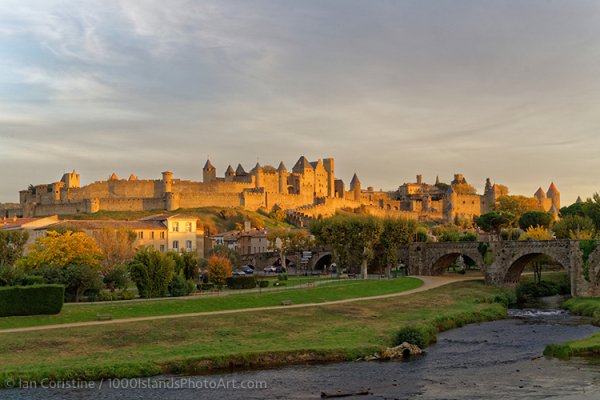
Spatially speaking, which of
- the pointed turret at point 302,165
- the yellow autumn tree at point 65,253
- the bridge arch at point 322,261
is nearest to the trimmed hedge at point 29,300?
the yellow autumn tree at point 65,253

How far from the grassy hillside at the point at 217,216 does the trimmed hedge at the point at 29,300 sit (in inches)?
3497

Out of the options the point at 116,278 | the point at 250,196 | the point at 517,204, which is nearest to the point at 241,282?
the point at 116,278

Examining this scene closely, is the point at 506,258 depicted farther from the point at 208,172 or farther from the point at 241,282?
the point at 208,172

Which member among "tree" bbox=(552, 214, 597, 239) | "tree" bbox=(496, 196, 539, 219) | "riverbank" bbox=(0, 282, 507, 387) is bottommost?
"riverbank" bbox=(0, 282, 507, 387)

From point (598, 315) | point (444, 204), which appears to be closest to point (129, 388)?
point (598, 315)

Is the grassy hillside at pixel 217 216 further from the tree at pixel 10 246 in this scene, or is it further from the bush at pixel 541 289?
the bush at pixel 541 289

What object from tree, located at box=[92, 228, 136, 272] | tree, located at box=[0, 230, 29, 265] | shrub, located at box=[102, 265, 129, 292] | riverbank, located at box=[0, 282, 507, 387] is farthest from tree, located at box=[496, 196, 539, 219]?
shrub, located at box=[102, 265, 129, 292]

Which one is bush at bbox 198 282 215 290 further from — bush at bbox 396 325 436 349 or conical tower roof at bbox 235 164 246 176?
conical tower roof at bbox 235 164 246 176

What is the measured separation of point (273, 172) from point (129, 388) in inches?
5750

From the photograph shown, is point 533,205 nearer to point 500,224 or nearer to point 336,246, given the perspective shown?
point 500,224

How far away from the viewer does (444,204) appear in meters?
188

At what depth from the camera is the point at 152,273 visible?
48.5 meters

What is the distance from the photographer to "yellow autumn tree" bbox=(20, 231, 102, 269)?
51759 mm

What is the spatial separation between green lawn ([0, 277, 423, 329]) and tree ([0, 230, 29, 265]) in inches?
783
